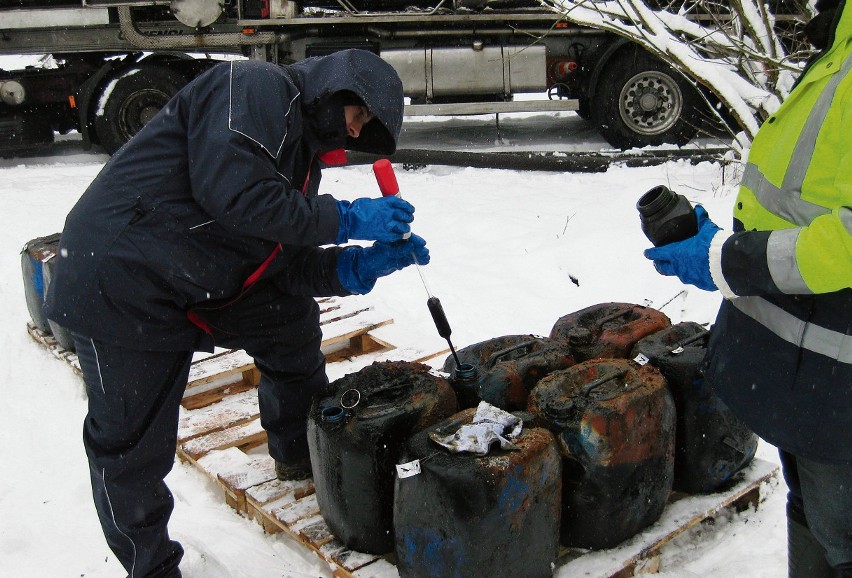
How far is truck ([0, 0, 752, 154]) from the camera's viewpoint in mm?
8039

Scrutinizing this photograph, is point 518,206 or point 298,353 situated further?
Result: point 518,206

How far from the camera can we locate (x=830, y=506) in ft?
6.12

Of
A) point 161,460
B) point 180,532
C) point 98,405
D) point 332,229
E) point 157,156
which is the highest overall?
point 157,156

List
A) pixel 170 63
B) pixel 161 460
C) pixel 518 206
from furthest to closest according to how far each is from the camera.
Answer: pixel 170 63
pixel 518 206
pixel 161 460

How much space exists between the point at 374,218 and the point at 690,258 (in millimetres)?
1019

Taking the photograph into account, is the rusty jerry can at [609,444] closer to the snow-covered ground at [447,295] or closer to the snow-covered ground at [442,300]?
the snow-covered ground at [447,295]

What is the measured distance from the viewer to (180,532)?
303cm

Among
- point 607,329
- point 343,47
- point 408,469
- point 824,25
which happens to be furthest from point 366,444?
point 343,47

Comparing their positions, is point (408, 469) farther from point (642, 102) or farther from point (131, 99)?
point (131, 99)

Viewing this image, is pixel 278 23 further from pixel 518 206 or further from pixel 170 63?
pixel 518 206

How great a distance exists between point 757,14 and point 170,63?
19.4ft

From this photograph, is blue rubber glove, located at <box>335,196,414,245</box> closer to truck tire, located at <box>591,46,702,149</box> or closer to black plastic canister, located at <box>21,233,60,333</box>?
black plastic canister, located at <box>21,233,60,333</box>

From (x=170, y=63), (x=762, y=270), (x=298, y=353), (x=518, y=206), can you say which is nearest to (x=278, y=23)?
(x=170, y=63)

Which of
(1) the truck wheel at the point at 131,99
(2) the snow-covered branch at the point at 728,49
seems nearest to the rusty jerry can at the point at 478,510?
(2) the snow-covered branch at the point at 728,49
